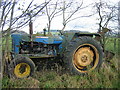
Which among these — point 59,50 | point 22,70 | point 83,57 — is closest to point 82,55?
point 83,57

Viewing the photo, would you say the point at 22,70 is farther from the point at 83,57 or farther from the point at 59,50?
the point at 83,57

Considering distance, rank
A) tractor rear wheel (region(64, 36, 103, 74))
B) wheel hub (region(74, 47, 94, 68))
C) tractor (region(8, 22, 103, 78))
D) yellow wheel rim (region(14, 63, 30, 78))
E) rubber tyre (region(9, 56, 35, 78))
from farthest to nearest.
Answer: wheel hub (region(74, 47, 94, 68)), tractor rear wheel (region(64, 36, 103, 74)), tractor (region(8, 22, 103, 78)), yellow wheel rim (region(14, 63, 30, 78)), rubber tyre (region(9, 56, 35, 78))

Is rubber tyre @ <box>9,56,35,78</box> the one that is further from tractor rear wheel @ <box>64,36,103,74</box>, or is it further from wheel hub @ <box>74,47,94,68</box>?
wheel hub @ <box>74,47,94,68</box>

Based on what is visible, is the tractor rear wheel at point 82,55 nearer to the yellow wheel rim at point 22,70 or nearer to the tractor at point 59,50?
the tractor at point 59,50

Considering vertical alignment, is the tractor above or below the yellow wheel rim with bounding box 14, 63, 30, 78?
above

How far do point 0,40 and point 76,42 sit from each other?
233 centimetres

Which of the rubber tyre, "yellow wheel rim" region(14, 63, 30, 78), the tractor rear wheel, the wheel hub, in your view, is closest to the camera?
the rubber tyre

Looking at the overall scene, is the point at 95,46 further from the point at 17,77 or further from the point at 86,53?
the point at 17,77

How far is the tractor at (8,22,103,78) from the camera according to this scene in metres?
4.16

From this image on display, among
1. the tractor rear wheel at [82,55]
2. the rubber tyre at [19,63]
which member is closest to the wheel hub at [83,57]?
the tractor rear wheel at [82,55]

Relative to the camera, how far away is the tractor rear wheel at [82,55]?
4.43m

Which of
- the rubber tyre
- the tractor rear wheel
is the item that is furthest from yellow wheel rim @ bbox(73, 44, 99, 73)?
the rubber tyre

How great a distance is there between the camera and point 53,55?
4793 millimetres

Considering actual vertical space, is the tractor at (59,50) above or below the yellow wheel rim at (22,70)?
above
